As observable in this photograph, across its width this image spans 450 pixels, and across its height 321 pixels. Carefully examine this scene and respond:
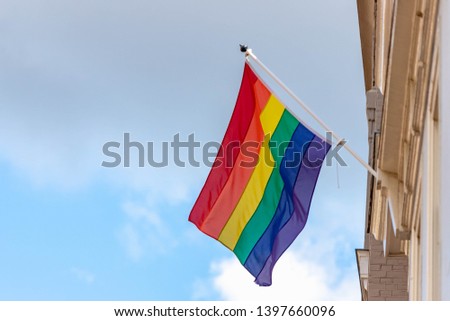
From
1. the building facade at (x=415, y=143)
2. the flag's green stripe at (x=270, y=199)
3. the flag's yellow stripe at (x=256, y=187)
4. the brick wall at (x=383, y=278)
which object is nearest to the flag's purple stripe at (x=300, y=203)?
the flag's green stripe at (x=270, y=199)

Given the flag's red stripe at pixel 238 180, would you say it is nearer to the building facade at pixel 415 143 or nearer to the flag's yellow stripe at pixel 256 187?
the flag's yellow stripe at pixel 256 187

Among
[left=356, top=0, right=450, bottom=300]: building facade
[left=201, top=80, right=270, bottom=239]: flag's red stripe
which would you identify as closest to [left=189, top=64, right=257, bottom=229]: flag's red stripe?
[left=201, top=80, right=270, bottom=239]: flag's red stripe

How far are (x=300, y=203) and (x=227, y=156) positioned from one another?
4.44 ft

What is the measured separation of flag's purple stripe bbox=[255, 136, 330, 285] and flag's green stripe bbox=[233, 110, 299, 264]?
30 centimetres

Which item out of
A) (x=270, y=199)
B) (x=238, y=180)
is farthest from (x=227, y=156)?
(x=270, y=199)

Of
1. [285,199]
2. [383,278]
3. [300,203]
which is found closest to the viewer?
[300,203]

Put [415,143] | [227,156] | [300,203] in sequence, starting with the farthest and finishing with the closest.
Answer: [227,156] → [300,203] → [415,143]

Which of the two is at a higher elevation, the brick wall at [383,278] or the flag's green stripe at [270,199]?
the brick wall at [383,278]

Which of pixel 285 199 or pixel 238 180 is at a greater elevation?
pixel 238 180

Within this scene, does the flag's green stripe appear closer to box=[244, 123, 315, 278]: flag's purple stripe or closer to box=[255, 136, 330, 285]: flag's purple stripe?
box=[244, 123, 315, 278]: flag's purple stripe

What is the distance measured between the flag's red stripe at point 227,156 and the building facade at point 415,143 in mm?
2113

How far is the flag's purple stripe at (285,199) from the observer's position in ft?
72.1

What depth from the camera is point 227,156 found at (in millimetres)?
22500

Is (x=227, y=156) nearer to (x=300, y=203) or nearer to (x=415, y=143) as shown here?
(x=300, y=203)
